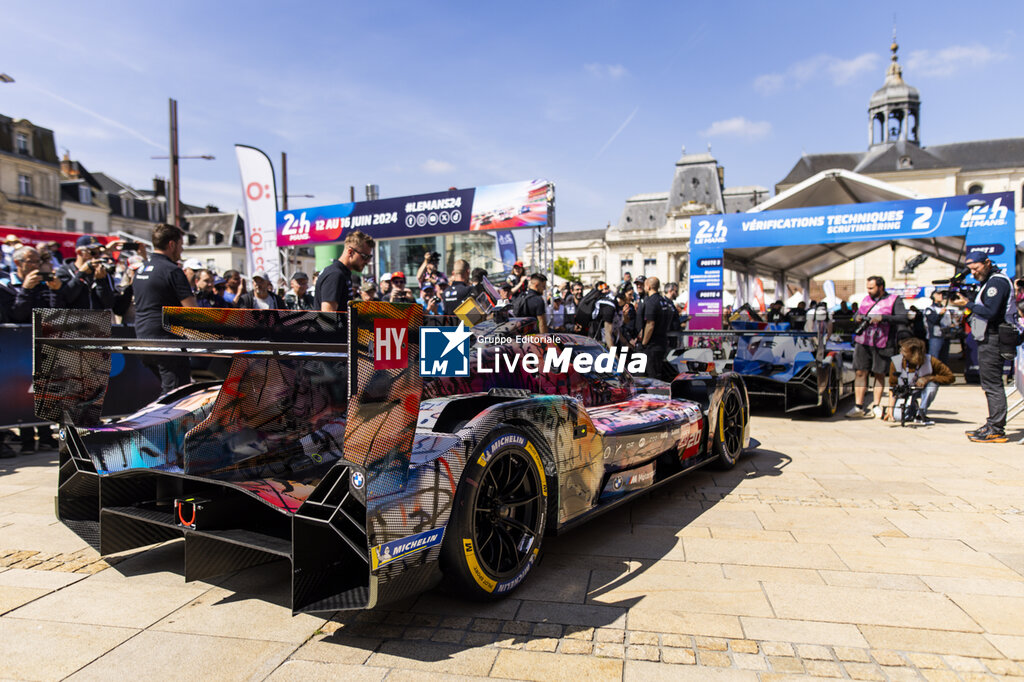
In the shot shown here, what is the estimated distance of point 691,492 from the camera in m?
4.85

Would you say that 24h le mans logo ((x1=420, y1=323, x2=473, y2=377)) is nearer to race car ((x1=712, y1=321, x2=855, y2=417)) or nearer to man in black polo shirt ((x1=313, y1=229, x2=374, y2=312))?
man in black polo shirt ((x1=313, y1=229, x2=374, y2=312))

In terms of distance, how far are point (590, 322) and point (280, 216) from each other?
11943mm

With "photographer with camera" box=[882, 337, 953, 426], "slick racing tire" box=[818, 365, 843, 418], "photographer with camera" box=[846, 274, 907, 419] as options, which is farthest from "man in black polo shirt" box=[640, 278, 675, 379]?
"photographer with camera" box=[882, 337, 953, 426]

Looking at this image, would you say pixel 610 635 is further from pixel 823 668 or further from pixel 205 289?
pixel 205 289

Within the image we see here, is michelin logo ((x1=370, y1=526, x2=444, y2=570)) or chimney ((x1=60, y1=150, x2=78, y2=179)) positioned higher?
chimney ((x1=60, y1=150, x2=78, y2=179))

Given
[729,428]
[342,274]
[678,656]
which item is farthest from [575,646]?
[729,428]

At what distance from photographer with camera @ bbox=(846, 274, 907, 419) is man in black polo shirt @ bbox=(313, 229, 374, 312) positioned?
6.72 m

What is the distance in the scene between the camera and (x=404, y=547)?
233cm

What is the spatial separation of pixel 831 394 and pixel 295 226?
47.5 feet

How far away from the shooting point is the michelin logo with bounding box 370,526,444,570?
2.22 metres

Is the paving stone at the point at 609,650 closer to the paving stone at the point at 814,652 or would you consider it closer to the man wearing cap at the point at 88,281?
the paving stone at the point at 814,652

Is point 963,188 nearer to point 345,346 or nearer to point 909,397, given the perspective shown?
point 909,397

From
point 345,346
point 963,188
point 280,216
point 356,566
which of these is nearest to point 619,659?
point 356,566

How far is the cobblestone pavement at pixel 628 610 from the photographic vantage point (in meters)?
2.29
